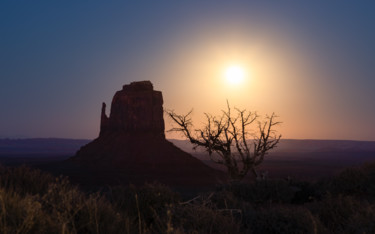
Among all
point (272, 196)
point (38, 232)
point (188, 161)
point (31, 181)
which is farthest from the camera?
point (188, 161)

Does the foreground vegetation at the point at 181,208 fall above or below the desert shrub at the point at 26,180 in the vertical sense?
below

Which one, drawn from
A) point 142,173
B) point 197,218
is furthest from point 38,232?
point 142,173

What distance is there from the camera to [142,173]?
191ft

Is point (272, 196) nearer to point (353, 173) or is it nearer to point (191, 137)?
point (353, 173)

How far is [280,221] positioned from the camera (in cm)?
892

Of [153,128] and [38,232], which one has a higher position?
[153,128]

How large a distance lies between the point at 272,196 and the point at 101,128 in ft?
224

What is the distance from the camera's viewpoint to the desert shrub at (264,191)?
16.7 m

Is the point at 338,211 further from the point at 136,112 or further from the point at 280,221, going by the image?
the point at 136,112

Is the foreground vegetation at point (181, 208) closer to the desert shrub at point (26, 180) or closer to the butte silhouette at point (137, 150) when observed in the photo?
the desert shrub at point (26, 180)

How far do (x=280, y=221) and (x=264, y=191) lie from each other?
8.38m

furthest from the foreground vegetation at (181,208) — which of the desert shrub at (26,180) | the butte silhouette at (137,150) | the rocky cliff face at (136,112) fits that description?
the rocky cliff face at (136,112)

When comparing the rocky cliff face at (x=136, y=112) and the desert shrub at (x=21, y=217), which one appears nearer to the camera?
the desert shrub at (x=21, y=217)

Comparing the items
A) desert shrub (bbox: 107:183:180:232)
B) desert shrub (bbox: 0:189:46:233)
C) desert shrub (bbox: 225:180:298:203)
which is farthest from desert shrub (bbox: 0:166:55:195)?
desert shrub (bbox: 225:180:298:203)
